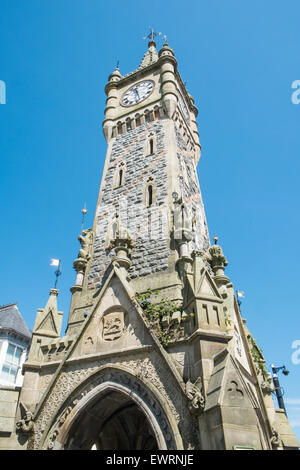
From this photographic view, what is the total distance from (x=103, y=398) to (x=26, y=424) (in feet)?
7.51

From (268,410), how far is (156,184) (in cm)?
1014

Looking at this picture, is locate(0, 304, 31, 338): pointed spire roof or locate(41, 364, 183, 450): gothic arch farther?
locate(0, 304, 31, 338): pointed spire roof

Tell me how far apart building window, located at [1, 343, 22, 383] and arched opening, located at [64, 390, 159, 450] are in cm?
1347

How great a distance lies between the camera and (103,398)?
10.5 meters

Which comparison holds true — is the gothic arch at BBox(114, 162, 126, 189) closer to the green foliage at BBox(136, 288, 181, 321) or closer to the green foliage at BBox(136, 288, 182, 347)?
the green foliage at BBox(136, 288, 182, 347)

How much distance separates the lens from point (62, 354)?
1158 centimetres

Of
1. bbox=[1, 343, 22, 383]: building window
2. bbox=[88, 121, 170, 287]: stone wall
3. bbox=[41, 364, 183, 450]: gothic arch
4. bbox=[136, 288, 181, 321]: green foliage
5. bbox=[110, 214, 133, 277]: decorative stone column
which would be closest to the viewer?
bbox=[41, 364, 183, 450]: gothic arch

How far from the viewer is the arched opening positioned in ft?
33.9

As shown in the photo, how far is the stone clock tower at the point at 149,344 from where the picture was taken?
8508 millimetres

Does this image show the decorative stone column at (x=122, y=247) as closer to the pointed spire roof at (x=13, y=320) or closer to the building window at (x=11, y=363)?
the building window at (x=11, y=363)

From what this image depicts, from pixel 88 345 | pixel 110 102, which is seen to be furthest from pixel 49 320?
pixel 110 102

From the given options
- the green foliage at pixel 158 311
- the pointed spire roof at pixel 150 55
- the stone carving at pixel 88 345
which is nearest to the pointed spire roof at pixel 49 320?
the stone carving at pixel 88 345

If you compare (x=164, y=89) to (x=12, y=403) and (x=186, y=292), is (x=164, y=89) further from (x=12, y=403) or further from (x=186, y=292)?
(x=12, y=403)

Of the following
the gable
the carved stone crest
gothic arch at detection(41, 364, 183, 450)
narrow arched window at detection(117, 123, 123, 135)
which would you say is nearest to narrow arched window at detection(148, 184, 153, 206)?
narrow arched window at detection(117, 123, 123, 135)
